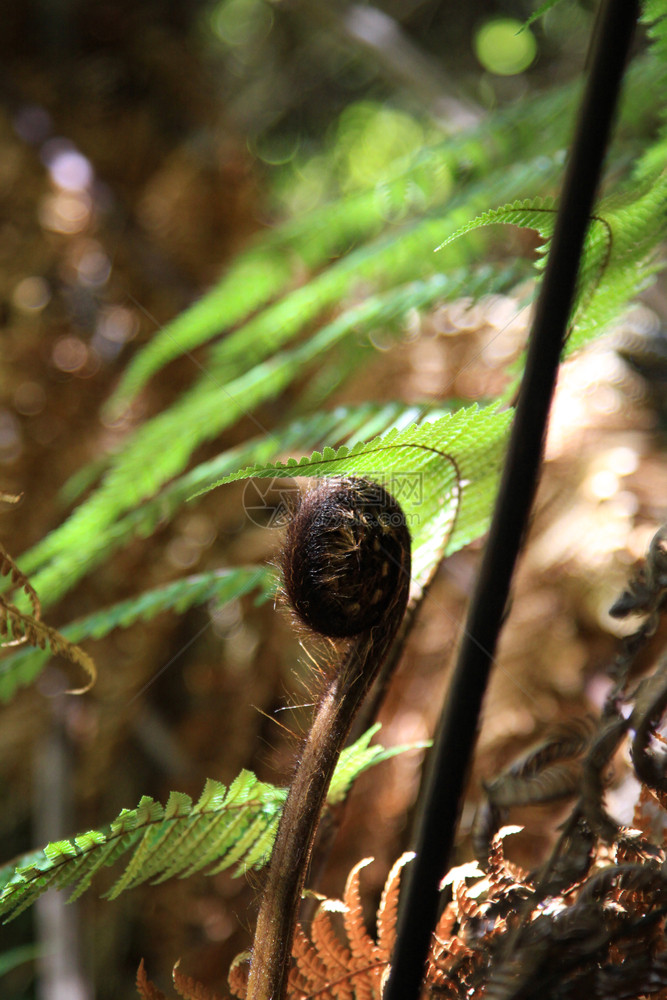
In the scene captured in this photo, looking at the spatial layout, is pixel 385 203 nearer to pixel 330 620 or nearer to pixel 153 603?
pixel 153 603

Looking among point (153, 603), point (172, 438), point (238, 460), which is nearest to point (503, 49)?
Result: point (172, 438)

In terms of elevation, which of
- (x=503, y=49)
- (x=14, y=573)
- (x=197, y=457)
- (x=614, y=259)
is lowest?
(x=197, y=457)

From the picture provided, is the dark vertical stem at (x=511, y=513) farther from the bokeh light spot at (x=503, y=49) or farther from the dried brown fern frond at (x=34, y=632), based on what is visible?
the bokeh light spot at (x=503, y=49)

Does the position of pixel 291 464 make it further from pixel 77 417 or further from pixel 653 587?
pixel 77 417

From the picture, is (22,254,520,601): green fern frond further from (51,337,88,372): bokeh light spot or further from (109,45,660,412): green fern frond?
(51,337,88,372): bokeh light spot

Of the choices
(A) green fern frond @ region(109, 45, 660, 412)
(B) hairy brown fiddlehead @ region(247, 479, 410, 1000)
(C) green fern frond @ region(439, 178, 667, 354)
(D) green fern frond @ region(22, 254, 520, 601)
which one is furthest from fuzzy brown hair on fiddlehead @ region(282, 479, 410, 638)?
(A) green fern frond @ region(109, 45, 660, 412)

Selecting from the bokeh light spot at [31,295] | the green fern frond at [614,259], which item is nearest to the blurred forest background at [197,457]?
the bokeh light spot at [31,295]
